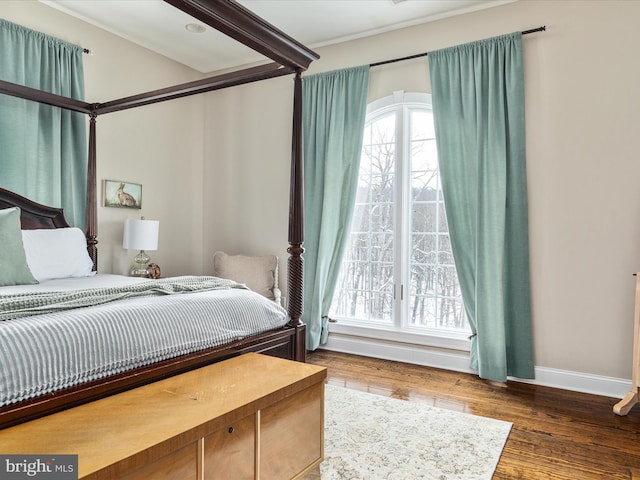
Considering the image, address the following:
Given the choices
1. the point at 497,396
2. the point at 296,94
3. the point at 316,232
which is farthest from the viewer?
the point at 316,232

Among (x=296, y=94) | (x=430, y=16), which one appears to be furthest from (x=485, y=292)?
(x=430, y=16)

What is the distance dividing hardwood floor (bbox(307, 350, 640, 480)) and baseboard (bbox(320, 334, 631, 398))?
0.26ft

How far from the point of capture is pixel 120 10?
3568 millimetres

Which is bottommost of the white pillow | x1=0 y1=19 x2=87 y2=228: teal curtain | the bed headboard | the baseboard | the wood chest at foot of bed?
the baseboard

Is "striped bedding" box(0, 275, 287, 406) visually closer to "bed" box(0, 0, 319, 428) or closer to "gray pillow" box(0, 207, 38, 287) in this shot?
"bed" box(0, 0, 319, 428)

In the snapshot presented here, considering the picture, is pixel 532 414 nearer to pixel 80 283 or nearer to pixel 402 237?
pixel 402 237

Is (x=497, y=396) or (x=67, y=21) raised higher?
(x=67, y=21)

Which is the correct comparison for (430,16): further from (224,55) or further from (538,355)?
(538,355)

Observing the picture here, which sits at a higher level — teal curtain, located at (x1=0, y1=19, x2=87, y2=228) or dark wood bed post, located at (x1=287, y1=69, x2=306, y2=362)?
teal curtain, located at (x1=0, y1=19, x2=87, y2=228)

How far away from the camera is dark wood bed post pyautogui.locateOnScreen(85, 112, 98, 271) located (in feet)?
11.6

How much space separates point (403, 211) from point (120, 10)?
2.81m

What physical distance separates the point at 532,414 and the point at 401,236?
1.67 metres

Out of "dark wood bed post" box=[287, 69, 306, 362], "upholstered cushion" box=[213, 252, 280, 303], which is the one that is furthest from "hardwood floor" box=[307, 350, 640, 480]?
"dark wood bed post" box=[287, 69, 306, 362]

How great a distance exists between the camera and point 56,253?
299 centimetres
